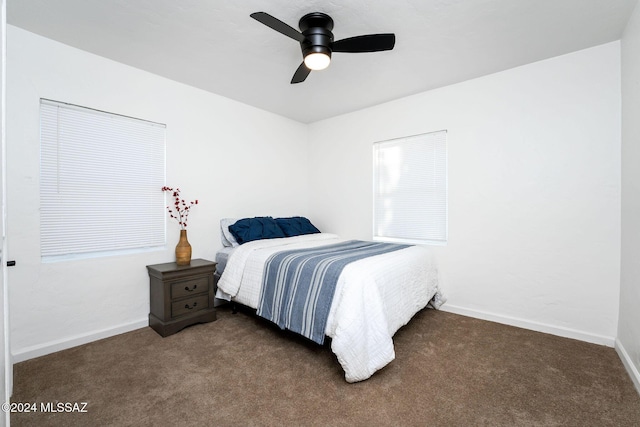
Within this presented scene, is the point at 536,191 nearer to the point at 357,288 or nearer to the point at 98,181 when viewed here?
the point at 357,288

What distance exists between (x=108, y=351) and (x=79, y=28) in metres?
2.52

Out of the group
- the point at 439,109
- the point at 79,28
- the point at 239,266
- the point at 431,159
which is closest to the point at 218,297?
the point at 239,266

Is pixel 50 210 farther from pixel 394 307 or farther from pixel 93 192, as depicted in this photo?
pixel 394 307

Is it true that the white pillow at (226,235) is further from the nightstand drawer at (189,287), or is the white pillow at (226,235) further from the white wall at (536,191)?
the white wall at (536,191)

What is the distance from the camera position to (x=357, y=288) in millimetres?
1981

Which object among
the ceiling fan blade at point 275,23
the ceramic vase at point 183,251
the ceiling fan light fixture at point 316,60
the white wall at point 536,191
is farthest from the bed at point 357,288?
the ceiling fan blade at point 275,23

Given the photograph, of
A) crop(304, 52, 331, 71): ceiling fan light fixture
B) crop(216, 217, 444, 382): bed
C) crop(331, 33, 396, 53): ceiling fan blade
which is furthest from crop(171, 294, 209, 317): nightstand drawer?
crop(331, 33, 396, 53): ceiling fan blade

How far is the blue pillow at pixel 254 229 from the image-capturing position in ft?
10.9

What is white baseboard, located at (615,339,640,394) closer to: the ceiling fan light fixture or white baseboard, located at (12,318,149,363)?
the ceiling fan light fixture

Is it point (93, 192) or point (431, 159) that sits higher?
point (431, 159)

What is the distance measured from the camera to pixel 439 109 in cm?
322

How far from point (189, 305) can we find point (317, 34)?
2.57 m

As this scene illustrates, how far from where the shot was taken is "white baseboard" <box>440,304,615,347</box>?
7.83 ft

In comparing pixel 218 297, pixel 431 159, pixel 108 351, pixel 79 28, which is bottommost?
pixel 108 351
